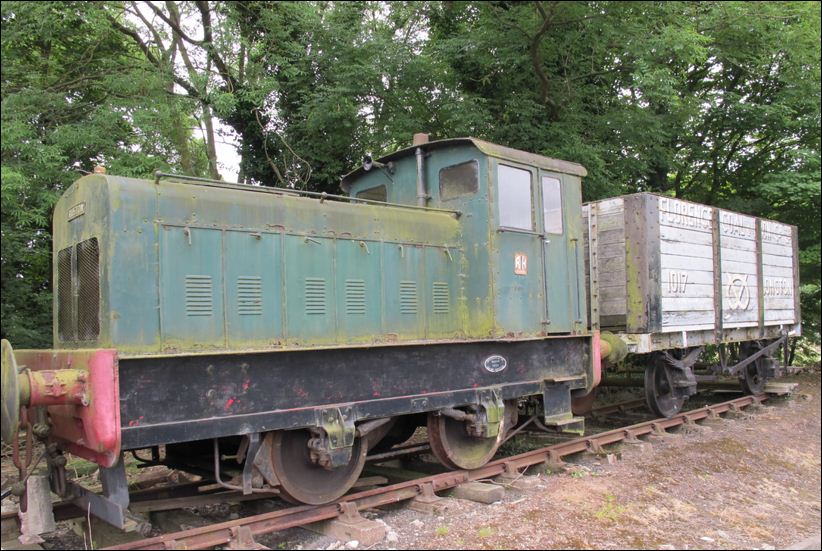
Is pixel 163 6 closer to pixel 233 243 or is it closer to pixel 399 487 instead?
pixel 233 243

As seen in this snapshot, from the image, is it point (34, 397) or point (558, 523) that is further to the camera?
point (558, 523)

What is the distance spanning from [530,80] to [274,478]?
8.77 metres

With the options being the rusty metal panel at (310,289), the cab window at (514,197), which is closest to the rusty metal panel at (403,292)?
the rusty metal panel at (310,289)

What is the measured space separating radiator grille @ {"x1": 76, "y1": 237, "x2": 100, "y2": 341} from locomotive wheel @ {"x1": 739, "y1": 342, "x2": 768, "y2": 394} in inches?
440

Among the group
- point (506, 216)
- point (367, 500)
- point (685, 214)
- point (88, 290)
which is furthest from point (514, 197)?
point (88, 290)

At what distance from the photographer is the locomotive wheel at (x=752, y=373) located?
11938mm

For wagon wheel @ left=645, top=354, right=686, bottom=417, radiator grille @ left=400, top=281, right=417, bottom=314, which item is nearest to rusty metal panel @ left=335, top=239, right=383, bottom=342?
radiator grille @ left=400, top=281, right=417, bottom=314

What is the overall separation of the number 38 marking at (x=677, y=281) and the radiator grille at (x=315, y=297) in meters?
5.67

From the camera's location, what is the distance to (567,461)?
24.7ft

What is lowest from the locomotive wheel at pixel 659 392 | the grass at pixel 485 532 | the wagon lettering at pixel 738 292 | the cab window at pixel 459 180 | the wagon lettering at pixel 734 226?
the grass at pixel 485 532

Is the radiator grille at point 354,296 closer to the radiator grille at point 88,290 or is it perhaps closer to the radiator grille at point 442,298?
the radiator grille at point 442,298

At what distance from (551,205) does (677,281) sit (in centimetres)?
310

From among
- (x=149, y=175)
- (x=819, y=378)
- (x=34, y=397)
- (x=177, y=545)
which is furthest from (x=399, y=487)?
(x=819, y=378)

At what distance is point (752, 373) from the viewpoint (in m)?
12.1
